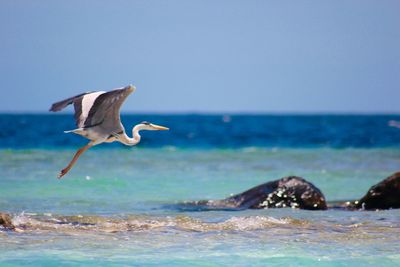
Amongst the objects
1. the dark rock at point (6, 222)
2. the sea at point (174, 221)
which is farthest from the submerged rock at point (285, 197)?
the dark rock at point (6, 222)

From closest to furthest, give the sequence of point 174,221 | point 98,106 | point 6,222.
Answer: point 6,222, point 98,106, point 174,221

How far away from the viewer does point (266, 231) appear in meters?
10.7

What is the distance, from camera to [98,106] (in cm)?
1068

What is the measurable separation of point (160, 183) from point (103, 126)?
24.9 ft

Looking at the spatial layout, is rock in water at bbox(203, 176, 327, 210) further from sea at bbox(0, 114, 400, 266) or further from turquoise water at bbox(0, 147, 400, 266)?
turquoise water at bbox(0, 147, 400, 266)

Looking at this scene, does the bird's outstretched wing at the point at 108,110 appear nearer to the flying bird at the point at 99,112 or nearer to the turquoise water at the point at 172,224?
the flying bird at the point at 99,112

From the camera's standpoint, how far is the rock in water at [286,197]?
1334cm

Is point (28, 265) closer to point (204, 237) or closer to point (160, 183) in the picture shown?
point (204, 237)

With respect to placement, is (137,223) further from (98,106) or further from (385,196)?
(385,196)

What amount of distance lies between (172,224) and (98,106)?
6.19 ft

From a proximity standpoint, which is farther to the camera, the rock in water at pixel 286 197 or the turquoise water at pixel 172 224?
the rock in water at pixel 286 197

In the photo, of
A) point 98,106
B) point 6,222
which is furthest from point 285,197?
point 6,222

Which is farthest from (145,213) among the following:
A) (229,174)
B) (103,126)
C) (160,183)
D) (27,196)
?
(229,174)

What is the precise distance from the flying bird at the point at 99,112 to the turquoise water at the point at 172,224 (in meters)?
1.20
